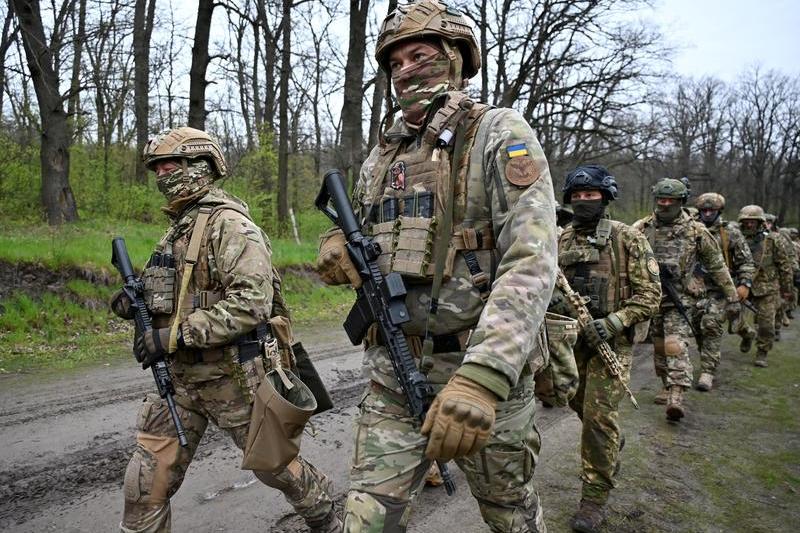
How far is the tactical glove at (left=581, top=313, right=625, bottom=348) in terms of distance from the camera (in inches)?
156

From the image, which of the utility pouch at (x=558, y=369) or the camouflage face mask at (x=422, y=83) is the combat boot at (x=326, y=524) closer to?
the utility pouch at (x=558, y=369)

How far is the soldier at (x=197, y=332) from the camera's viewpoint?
9.22 feet

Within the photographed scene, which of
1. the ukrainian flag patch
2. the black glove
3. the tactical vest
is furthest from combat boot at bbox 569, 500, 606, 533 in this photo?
the tactical vest

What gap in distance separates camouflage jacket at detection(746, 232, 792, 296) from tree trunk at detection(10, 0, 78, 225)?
1449 cm

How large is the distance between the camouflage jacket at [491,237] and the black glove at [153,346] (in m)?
1.22

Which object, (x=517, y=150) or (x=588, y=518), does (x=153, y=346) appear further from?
(x=588, y=518)

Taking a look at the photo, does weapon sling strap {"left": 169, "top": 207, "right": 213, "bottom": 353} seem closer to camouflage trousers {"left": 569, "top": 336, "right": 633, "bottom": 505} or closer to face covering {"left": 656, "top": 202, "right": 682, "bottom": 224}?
camouflage trousers {"left": 569, "top": 336, "right": 633, "bottom": 505}

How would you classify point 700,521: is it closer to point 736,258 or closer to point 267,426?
point 267,426

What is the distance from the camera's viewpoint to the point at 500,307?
182cm

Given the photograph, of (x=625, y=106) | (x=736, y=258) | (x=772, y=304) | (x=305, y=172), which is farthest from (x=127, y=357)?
(x=305, y=172)

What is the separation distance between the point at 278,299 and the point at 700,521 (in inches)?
126

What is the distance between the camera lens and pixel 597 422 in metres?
3.83

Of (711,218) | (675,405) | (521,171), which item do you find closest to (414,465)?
(521,171)

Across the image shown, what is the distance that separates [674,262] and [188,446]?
565 centimetres
